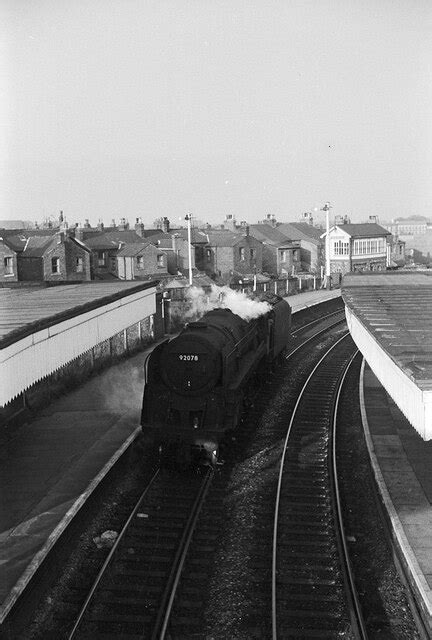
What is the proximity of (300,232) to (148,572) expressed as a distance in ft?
229

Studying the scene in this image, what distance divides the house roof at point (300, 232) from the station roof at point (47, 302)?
52.3m

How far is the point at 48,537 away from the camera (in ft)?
33.8

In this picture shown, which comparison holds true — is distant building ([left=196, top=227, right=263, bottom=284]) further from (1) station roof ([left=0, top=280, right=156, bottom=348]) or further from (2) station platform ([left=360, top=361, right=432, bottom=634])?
(2) station platform ([left=360, top=361, right=432, bottom=634])

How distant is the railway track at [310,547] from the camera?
8641 mm

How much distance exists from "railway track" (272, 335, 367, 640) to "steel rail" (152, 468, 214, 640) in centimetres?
144

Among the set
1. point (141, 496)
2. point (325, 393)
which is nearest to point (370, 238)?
point (325, 393)

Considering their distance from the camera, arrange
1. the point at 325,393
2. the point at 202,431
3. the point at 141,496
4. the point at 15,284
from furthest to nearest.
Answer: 1. the point at 15,284
2. the point at 325,393
3. the point at 202,431
4. the point at 141,496

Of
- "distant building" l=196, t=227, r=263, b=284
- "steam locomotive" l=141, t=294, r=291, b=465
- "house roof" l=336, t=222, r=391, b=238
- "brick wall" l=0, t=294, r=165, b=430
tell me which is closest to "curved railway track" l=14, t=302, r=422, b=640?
"steam locomotive" l=141, t=294, r=291, b=465

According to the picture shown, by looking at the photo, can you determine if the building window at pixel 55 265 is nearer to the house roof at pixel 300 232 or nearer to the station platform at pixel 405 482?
the station platform at pixel 405 482

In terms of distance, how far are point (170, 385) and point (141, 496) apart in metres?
2.40

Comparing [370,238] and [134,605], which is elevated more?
[370,238]

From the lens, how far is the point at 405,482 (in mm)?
12945

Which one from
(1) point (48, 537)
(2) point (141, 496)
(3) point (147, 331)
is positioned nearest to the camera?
(1) point (48, 537)

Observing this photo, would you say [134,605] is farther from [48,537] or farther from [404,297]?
[404,297]
